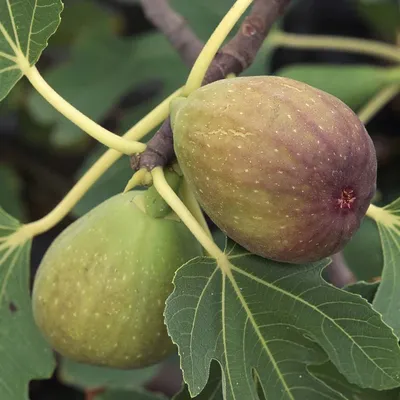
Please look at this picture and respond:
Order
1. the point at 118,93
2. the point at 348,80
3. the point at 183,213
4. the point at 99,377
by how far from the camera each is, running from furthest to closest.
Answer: the point at 118,93 < the point at 348,80 < the point at 99,377 < the point at 183,213

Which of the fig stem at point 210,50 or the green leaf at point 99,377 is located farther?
the green leaf at point 99,377

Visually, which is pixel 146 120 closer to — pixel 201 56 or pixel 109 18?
pixel 201 56

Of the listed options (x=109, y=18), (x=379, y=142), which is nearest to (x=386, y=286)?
(x=379, y=142)

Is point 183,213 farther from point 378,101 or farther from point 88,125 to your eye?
point 378,101

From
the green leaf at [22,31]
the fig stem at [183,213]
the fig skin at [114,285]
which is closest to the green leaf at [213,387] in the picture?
the fig skin at [114,285]

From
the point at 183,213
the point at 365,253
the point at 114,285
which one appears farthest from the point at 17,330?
the point at 365,253

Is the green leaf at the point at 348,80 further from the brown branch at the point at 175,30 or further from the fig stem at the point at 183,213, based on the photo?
the fig stem at the point at 183,213
